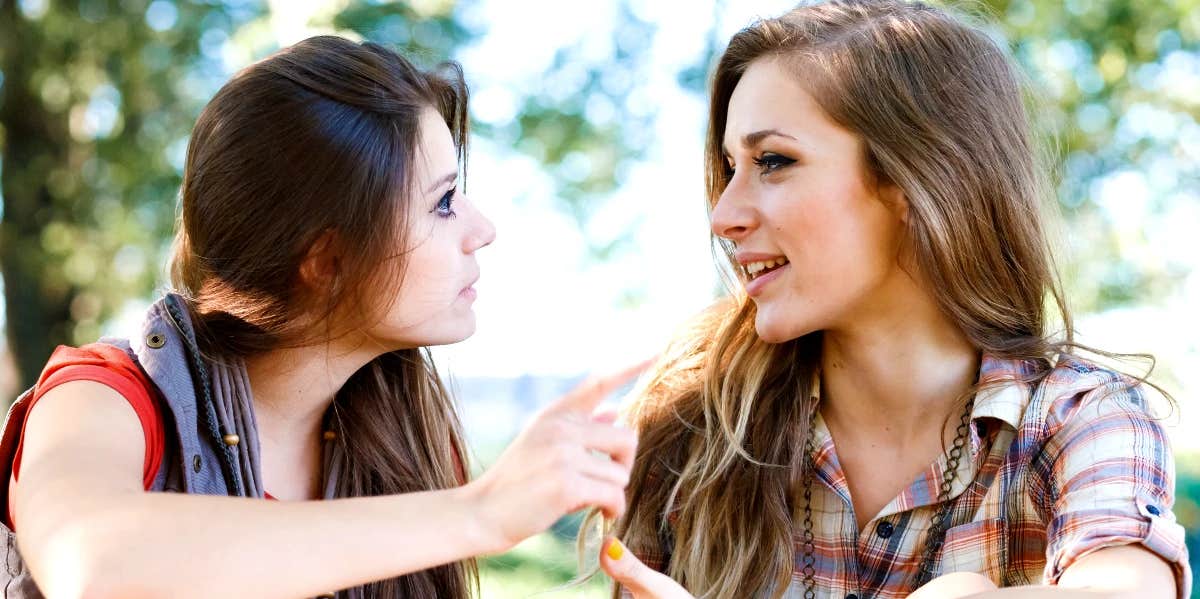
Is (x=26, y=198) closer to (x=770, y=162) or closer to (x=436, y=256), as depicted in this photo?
(x=436, y=256)

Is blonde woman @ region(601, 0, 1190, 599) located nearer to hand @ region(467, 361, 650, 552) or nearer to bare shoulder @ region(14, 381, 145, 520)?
hand @ region(467, 361, 650, 552)

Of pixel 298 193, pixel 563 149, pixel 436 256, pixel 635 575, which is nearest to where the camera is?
pixel 635 575

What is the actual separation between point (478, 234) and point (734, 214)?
53 centimetres

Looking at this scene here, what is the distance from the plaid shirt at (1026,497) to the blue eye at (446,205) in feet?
3.15

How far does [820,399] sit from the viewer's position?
110 inches

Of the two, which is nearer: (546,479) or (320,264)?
(546,479)

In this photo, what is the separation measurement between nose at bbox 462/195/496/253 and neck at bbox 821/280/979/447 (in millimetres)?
789

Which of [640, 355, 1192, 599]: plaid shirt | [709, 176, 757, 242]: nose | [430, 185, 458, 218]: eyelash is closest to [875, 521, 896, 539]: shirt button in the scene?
[640, 355, 1192, 599]: plaid shirt

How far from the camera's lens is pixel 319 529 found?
1.68m


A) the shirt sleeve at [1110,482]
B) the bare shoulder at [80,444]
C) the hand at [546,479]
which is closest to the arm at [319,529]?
the hand at [546,479]

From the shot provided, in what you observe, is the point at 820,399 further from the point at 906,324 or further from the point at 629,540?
the point at 629,540

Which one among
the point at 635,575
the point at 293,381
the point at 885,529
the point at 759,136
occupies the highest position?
the point at 759,136

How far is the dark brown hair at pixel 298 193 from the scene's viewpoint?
2346mm

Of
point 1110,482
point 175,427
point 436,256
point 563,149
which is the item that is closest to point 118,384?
point 175,427
